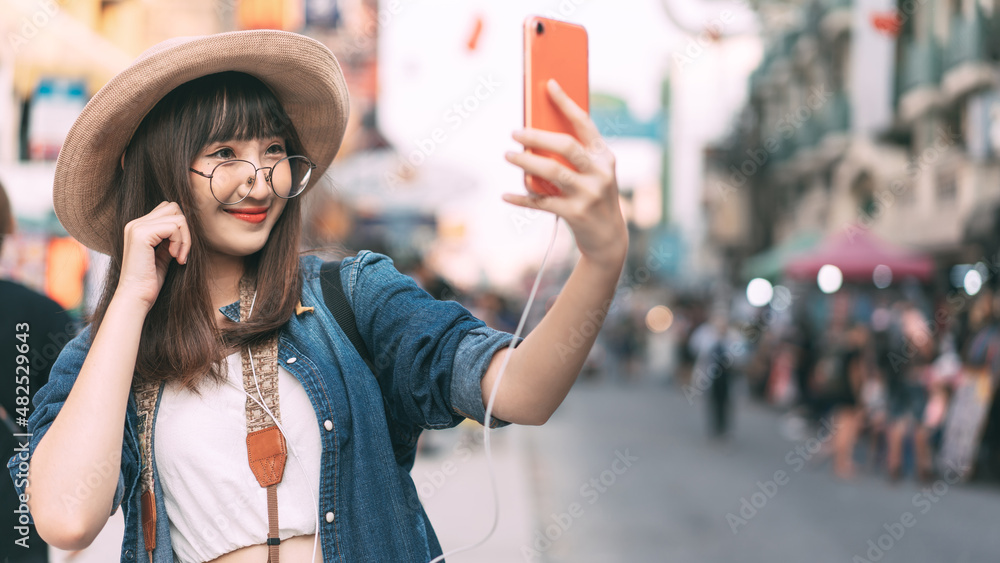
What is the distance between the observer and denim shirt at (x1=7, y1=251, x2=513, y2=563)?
1.51 meters

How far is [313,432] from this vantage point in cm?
156

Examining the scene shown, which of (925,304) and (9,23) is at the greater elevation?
(9,23)

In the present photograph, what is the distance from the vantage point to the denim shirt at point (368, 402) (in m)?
1.51

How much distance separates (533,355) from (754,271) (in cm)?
2212

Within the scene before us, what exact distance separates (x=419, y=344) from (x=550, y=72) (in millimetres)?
565

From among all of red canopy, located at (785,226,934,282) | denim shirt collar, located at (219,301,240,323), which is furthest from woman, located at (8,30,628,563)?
red canopy, located at (785,226,934,282)

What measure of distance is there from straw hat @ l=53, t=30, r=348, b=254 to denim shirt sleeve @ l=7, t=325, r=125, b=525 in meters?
0.29

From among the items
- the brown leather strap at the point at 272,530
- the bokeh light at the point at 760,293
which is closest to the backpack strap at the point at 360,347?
the brown leather strap at the point at 272,530

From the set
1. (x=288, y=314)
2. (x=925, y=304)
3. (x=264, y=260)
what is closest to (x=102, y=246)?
(x=264, y=260)

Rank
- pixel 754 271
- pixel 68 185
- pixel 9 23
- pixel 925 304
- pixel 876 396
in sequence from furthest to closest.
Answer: pixel 754 271, pixel 925 304, pixel 9 23, pixel 876 396, pixel 68 185

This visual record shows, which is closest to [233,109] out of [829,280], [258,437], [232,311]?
[232,311]

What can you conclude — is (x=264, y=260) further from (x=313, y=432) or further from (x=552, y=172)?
(x=552, y=172)

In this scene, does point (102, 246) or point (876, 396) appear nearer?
point (102, 246)

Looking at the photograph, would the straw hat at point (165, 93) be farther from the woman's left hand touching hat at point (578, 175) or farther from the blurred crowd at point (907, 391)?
the blurred crowd at point (907, 391)
